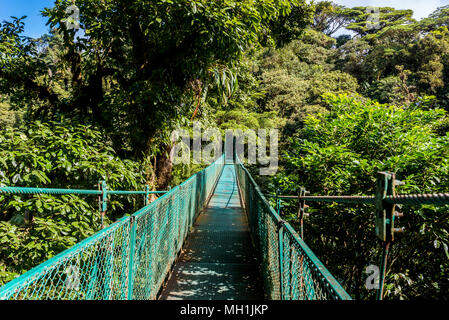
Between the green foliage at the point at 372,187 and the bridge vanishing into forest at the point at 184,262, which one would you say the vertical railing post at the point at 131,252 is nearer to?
the bridge vanishing into forest at the point at 184,262

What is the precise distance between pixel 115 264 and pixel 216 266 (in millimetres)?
2123

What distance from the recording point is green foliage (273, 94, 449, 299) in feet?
9.97

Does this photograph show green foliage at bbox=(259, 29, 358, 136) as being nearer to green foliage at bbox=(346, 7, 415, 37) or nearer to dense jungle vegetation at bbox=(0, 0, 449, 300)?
green foliage at bbox=(346, 7, 415, 37)

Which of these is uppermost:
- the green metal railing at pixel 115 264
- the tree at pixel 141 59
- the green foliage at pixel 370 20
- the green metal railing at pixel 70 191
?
the green foliage at pixel 370 20

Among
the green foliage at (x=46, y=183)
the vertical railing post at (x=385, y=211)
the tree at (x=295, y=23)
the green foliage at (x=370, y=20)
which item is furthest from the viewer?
the green foliage at (x=370, y=20)

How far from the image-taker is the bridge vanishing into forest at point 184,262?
987 millimetres

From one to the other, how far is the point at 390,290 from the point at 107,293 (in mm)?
3317

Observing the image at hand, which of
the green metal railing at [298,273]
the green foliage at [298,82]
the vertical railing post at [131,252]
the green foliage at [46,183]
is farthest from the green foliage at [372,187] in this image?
the green foliage at [298,82]

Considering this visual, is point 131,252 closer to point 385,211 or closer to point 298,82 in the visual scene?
point 385,211

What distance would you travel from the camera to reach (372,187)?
3363mm

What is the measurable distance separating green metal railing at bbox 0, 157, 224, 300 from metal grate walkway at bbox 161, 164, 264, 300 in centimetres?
29

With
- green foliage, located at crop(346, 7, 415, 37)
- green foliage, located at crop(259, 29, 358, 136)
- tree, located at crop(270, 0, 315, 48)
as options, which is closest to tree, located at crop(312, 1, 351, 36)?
green foliage, located at crop(346, 7, 415, 37)

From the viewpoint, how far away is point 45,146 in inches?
131

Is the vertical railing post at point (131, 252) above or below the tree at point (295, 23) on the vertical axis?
below
